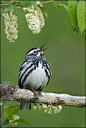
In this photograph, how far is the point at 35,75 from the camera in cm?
708

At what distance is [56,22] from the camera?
1234 centimetres

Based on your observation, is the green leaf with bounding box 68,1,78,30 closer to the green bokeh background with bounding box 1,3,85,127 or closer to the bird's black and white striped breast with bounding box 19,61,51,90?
the bird's black and white striped breast with bounding box 19,61,51,90

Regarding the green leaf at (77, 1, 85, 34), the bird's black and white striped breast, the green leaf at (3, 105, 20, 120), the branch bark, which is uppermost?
the green leaf at (77, 1, 85, 34)

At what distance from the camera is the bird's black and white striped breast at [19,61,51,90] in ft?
23.3

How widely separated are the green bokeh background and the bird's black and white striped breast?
4146 millimetres

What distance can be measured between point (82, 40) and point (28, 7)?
23.2 feet

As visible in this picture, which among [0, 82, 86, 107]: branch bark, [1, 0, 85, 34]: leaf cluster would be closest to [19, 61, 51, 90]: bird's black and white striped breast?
[0, 82, 86, 107]: branch bark

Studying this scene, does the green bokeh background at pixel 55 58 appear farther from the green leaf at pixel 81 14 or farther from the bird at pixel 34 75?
the green leaf at pixel 81 14

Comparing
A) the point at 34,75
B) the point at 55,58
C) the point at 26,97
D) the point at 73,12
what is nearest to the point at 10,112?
the point at 26,97

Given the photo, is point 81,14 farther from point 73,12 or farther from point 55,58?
point 55,58

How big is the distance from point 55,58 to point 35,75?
18.0 ft

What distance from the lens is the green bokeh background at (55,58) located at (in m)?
11.6

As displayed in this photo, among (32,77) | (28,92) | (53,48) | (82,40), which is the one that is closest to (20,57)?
(53,48)

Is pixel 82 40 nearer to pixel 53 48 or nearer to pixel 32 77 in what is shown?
pixel 53 48
